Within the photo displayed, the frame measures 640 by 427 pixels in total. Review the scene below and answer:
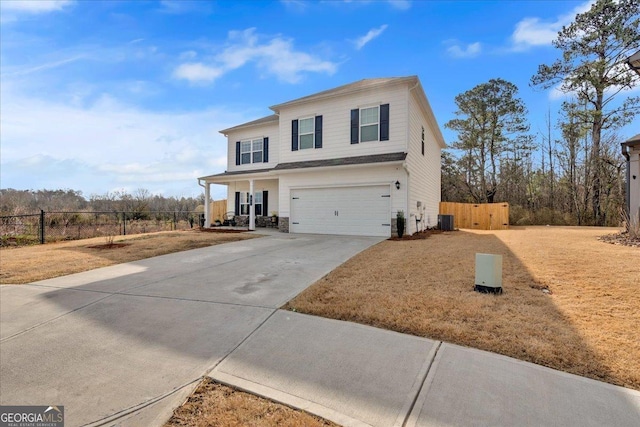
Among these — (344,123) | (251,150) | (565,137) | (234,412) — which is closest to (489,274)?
(234,412)

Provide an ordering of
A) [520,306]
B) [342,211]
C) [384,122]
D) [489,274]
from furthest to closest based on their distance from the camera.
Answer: [342,211]
[384,122]
[489,274]
[520,306]

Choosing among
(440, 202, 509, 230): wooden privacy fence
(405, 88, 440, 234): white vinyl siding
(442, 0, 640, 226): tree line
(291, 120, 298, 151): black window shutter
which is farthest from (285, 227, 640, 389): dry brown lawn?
(442, 0, 640, 226): tree line

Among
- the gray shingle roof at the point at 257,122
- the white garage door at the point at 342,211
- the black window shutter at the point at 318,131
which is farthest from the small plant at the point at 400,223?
the gray shingle roof at the point at 257,122

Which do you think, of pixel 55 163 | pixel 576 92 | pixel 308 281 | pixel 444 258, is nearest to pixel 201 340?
pixel 308 281

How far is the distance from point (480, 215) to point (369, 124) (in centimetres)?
1195

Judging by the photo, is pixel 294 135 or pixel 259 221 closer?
pixel 294 135

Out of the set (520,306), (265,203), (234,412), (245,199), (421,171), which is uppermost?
(421,171)

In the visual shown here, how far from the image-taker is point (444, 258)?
7.32m

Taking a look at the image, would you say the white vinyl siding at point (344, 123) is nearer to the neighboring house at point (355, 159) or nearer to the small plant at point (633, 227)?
the neighboring house at point (355, 159)

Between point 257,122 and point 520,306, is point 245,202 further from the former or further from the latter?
point 520,306

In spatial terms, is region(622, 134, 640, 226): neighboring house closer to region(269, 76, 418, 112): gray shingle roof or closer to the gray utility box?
the gray utility box

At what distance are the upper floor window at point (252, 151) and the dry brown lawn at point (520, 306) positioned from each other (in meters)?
12.2

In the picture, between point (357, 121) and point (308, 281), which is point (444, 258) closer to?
point (308, 281)

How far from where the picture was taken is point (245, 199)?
60.0 feet
